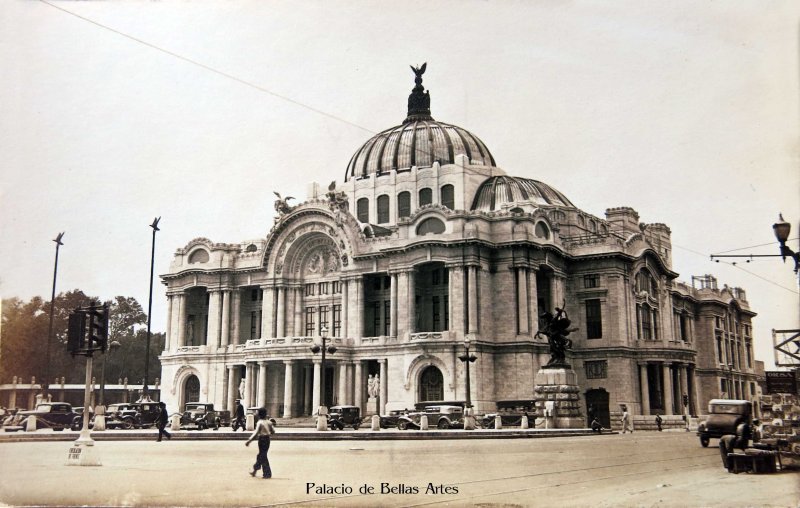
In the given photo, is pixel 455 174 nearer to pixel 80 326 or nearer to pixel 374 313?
pixel 374 313

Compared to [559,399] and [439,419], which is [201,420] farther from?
[559,399]

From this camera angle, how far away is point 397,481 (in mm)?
16469

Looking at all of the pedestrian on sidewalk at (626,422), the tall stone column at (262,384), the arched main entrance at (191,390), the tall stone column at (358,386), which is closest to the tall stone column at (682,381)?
the pedestrian on sidewalk at (626,422)

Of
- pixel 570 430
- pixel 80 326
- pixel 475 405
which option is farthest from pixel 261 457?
pixel 475 405

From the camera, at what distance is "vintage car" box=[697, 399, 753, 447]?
80.6 feet

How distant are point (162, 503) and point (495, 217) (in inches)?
1795

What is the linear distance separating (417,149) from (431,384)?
939 inches

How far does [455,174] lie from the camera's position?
6688 cm

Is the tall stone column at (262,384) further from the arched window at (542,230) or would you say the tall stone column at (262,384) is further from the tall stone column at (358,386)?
the arched window at (542,230)

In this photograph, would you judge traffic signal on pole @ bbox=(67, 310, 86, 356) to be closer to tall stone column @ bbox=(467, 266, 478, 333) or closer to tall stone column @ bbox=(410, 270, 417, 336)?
tall stone column @ bbox=(467, 266, 478, 333)

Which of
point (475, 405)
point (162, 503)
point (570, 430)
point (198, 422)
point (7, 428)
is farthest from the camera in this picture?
point (475, 405)

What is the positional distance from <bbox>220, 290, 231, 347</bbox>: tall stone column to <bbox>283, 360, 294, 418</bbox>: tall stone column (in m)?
9.68

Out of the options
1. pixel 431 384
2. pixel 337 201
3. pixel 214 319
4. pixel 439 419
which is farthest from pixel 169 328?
pixel 439 419

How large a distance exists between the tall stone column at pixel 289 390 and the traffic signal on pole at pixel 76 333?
121ft
